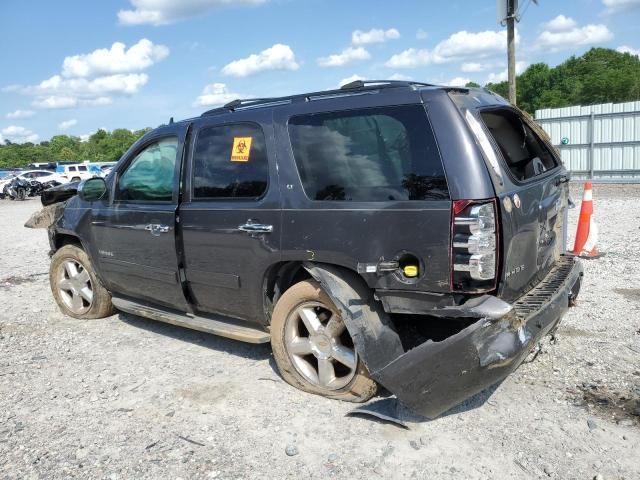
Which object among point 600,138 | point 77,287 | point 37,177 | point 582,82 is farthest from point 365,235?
point 582,82

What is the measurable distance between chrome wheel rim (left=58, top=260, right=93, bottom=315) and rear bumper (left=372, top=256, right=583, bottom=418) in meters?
3.60

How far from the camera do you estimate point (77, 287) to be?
18.9ft

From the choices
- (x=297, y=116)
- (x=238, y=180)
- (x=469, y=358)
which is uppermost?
(x=297, y=116)

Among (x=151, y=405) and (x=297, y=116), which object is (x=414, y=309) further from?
(x=151, y=405)

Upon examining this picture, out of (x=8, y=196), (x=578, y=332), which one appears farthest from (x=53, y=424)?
(x=8, y=196)

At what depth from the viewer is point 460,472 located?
9.44ft

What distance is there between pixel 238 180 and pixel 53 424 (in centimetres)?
200

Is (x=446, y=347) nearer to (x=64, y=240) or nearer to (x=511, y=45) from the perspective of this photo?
(x=64, y=240)

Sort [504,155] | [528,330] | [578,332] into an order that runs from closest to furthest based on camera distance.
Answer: [528,330] < [504,155] < [578,332]

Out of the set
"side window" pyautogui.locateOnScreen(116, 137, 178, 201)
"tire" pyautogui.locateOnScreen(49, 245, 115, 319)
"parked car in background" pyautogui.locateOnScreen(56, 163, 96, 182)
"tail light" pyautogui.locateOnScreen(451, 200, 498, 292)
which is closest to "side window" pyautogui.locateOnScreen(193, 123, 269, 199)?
"side window" pyautogui.locateOnScreen(116, 137, 178, 201)

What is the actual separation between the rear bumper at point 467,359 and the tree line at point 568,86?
43205 millimetres

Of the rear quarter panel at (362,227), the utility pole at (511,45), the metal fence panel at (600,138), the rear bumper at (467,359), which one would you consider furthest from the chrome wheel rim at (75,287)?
the metal fence panel at (600,138)

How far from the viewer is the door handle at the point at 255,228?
12.4 ft

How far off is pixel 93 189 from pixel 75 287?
1.18m
